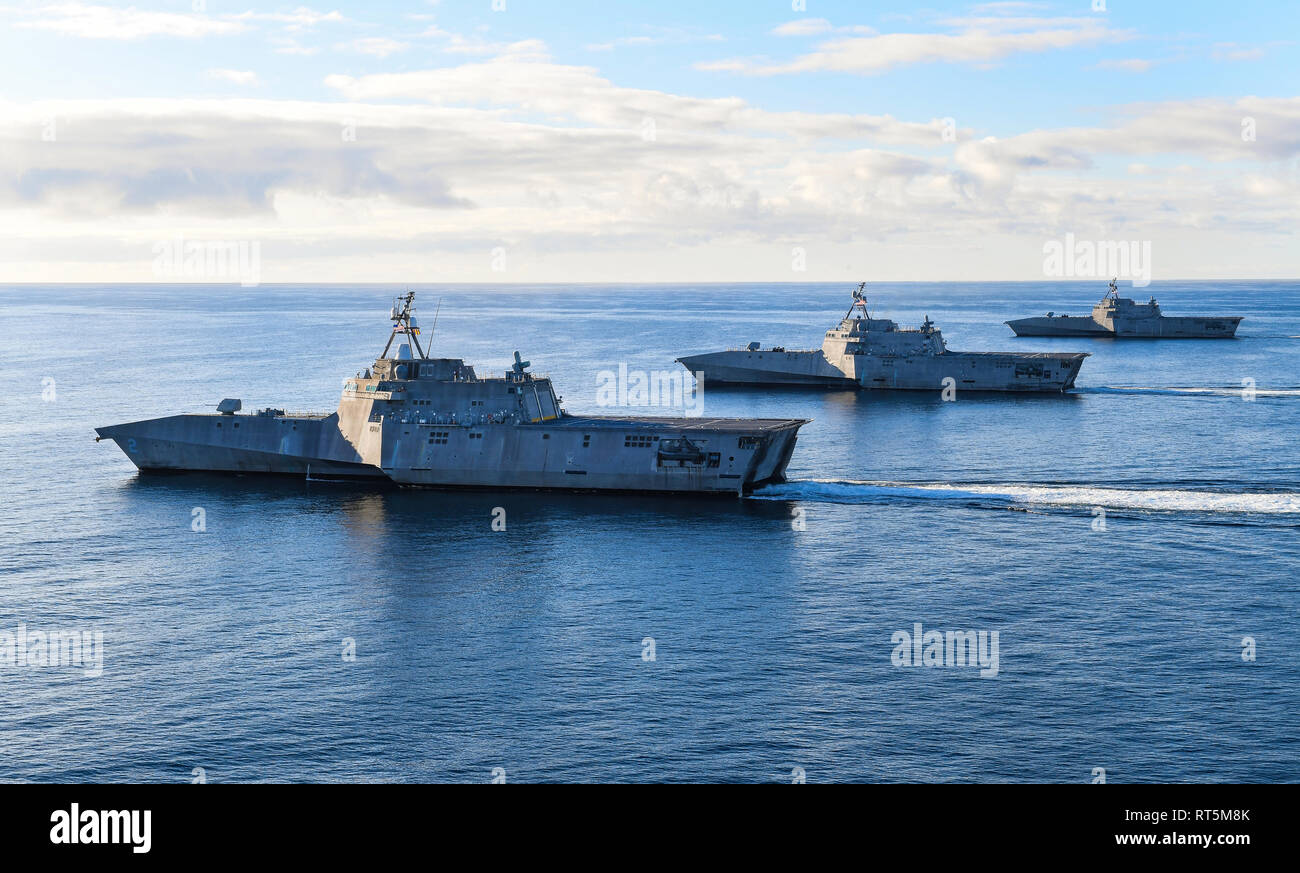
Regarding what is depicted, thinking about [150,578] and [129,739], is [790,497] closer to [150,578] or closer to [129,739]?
[150,578]

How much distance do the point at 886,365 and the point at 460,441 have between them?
73.6m

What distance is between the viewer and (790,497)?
75.4 meters

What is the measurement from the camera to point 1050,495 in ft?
236

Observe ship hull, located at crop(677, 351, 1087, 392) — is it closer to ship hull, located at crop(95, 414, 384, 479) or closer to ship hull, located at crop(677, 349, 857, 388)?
ship hull, located at crop(677, 349, 857, 388)

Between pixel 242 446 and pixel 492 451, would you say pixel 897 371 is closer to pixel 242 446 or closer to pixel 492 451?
pixel 492 451

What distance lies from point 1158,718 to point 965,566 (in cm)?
1914

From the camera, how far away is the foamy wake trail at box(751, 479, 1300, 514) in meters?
67.9

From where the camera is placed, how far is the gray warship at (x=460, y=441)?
7675 cm

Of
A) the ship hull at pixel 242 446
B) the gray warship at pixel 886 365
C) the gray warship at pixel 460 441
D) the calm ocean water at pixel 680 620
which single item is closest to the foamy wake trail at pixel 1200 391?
the gray warship at pixel 886 365

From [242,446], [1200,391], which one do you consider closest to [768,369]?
[1200,391]

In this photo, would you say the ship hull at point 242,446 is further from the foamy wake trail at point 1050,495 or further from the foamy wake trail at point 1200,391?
the foamy wake trail at point 1200,391

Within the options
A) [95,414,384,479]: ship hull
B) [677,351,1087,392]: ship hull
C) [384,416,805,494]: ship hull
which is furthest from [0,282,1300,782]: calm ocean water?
[677,351,1087,392]: ship hull

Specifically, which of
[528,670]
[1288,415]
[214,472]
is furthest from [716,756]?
[1288,415]

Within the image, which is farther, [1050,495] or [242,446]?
[242,446]
